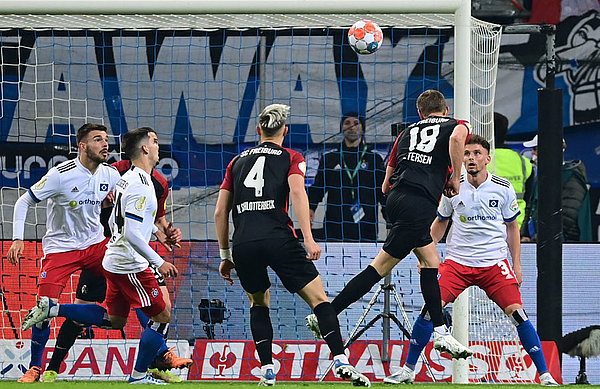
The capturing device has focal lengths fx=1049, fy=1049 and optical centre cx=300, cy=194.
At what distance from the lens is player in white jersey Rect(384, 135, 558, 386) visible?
9.07m

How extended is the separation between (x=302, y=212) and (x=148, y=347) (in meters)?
2.02

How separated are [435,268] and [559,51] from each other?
5831 millimetres

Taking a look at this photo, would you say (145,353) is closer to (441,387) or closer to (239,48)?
(441,387)

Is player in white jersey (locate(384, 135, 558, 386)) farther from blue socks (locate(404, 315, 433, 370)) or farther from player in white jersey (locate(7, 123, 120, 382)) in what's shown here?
player in white jersey (locate(7, 123, 120, 382))

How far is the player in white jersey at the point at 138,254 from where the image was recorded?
824 cm

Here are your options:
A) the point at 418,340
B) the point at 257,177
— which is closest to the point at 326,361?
the point at 418,340

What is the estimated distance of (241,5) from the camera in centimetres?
952

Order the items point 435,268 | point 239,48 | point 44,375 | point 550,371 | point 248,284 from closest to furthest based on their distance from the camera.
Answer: point 248,284 < point 435,268 < point 44,375 < point 550,371 < point 239,48

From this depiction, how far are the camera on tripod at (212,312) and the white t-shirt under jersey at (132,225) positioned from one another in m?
2.46

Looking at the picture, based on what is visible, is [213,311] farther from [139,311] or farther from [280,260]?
[280,260]

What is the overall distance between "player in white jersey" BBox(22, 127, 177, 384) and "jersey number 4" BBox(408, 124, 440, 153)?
2.12 meters

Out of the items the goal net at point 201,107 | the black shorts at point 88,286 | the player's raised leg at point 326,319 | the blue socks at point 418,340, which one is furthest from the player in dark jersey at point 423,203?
the black shorts at point 88,286

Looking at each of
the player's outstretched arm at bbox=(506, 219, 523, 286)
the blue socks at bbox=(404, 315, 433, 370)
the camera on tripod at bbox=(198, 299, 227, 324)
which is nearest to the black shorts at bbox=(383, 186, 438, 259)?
the blue socks at bbox=(404, 315, 433, 370)

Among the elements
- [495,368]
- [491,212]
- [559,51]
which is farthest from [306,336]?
[559,51]
